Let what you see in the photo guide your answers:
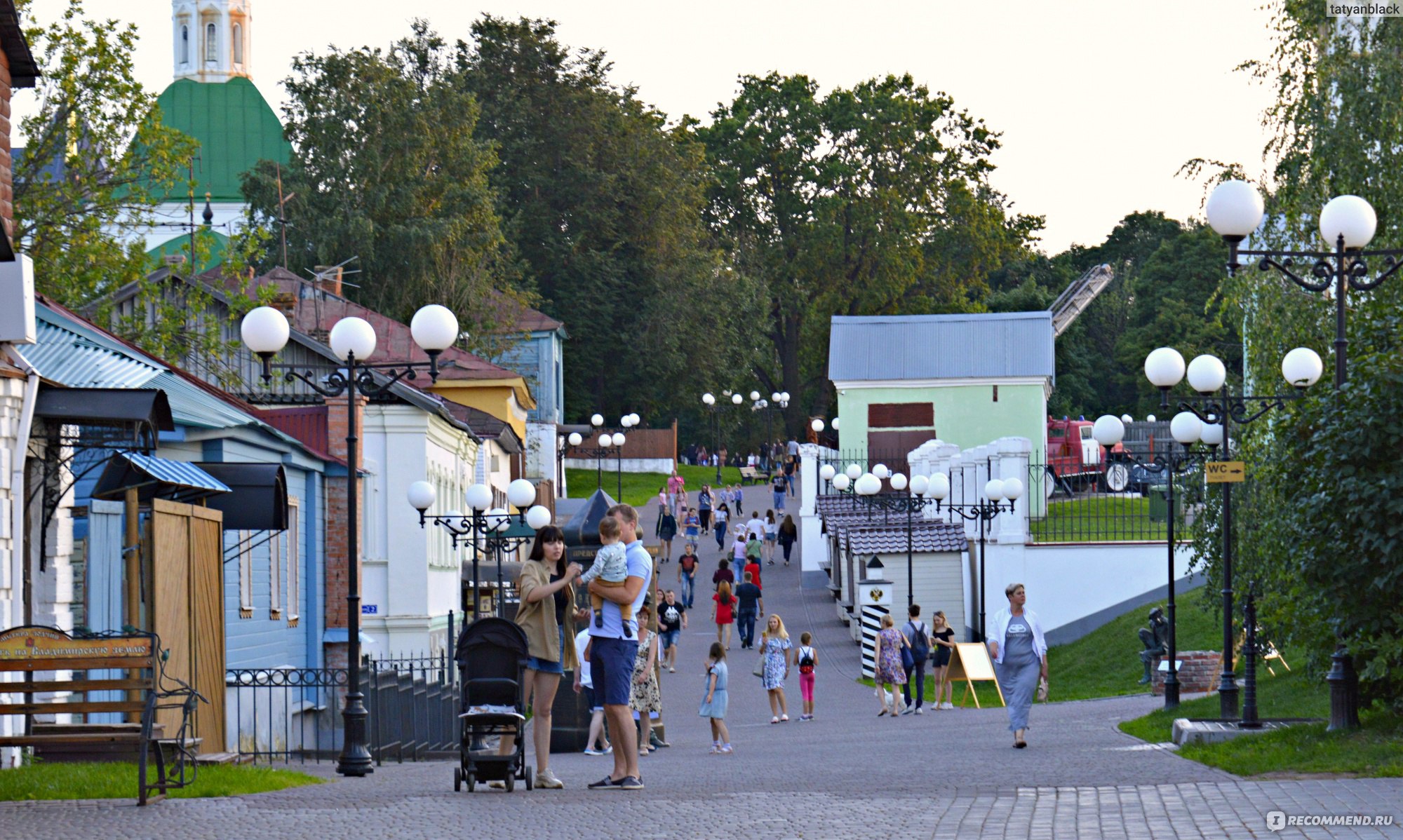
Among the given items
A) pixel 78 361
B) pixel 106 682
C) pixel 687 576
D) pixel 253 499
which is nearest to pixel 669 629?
pixel 687 576

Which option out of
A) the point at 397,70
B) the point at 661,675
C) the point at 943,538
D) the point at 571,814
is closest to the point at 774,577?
the point at 943,538

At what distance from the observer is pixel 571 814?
10062 millimetres

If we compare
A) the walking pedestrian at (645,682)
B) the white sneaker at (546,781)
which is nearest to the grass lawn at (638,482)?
the walking pedestrian at (645,682)

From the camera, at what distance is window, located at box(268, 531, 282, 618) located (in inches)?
908

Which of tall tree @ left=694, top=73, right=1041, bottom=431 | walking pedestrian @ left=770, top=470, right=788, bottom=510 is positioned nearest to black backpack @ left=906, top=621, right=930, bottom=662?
walking pedestrian @ left=770, top=470, right=788, bottom=510

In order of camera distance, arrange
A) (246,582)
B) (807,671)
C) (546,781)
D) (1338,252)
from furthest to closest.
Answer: (807,671), (246,582), (1338,252), (546,781)

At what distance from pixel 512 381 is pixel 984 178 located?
144ft

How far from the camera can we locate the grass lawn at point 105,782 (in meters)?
10.9

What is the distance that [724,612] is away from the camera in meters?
33.1

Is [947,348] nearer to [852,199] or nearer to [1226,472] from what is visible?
[852,199]

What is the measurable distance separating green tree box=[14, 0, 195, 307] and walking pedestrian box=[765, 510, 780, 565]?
21.7 metres

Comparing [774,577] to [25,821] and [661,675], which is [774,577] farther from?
[25,821]

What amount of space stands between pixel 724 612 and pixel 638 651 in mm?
16252

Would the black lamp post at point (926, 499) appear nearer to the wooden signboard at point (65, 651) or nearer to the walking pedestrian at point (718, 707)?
the walking pedestrian at point (718, 707)
